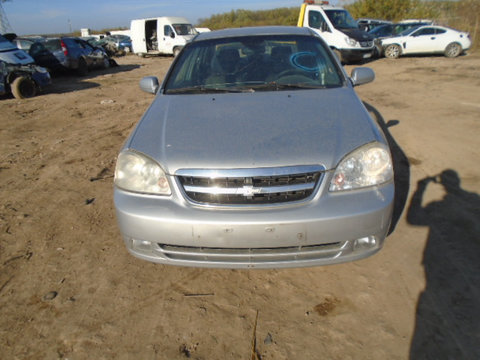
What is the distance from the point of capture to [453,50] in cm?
1339

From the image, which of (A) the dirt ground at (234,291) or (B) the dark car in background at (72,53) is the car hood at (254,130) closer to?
(A) the dirt ground at (234,291)

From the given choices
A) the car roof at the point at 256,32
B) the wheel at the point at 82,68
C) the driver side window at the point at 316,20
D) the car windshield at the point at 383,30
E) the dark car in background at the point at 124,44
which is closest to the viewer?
the car roof at the point at 256,32

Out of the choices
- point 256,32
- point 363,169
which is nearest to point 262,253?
point 363,169

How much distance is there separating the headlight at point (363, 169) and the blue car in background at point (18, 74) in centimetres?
926

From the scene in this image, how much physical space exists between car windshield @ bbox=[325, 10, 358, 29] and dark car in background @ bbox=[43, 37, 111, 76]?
945cm

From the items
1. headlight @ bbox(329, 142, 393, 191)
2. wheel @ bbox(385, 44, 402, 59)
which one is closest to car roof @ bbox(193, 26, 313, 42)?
headlight @ bbox(329, 142, 393, 191)

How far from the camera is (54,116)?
710 centimetres

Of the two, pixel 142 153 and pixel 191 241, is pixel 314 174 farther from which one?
pixel 142 153

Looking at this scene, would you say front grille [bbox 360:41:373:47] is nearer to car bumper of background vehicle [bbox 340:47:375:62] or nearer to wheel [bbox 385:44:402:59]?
car bumper of background vehicle [bbox 340:47:375:62]

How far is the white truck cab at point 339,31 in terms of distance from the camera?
39.8 feet

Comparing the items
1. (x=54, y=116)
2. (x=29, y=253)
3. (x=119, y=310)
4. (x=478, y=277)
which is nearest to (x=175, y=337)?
(x=119, y=310)

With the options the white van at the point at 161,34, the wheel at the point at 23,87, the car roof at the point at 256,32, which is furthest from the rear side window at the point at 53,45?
the car roof at the point at 256,32

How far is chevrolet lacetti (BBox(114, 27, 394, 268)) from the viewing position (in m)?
1.84

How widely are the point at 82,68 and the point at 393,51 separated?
12.4m
